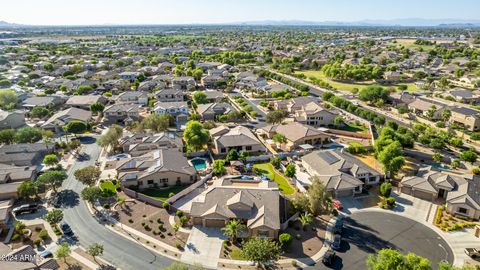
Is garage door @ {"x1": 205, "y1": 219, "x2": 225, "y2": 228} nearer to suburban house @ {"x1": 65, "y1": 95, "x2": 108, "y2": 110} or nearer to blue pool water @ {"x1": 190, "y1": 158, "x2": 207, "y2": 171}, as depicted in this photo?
blue pool water @ {"x1": 190, "y1": 158, "x2": 207, "y2": 171}

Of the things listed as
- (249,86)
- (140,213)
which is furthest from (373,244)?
(249,86)

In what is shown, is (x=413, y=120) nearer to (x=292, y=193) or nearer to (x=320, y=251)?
(x=292, y=193)

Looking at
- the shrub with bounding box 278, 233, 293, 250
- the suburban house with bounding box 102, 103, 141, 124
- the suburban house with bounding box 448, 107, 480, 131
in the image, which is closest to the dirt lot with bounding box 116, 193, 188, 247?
the shrub with bounding box 278, 233, 293, 250

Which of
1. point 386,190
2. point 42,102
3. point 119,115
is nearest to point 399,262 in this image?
point 386,190

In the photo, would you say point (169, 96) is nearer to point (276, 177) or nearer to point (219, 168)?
point (219, 168)

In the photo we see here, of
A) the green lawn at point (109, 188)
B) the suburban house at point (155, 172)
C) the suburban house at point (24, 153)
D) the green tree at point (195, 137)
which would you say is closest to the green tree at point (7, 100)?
the suburban house at point (24, 153)

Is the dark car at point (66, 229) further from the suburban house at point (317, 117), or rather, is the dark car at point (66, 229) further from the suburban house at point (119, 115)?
the suburban house at point (317, 117)
